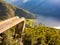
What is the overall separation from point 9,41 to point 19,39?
2.53 ft

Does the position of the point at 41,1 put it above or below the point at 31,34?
above

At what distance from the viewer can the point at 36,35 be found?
5539mm

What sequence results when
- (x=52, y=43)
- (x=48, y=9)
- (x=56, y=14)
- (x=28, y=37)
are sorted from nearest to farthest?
(x=28, y=37) → (x=52, y=43) → (x=56, y=14) → (x=48, y=9)

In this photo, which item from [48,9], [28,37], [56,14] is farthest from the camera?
[48,9]

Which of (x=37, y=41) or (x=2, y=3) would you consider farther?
(x=2, y=3)

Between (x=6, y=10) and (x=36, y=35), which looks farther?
(x=6, y=10)

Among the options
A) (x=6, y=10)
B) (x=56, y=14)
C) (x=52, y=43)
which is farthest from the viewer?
(x=56, y=14)

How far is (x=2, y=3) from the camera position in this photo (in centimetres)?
5706

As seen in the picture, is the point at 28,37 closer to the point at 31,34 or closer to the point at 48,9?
the point at 31,34

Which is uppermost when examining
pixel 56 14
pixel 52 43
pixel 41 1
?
pixel 41 1

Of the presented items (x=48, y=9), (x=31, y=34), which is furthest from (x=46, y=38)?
(x=48, y=9)

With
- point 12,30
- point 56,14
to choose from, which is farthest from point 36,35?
point 56,14

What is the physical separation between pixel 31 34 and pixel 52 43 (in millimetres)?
678

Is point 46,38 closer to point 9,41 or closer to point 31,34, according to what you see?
point 31,34
